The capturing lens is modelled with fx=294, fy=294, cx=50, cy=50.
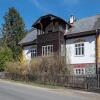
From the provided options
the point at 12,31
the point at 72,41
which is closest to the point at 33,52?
the point at 72,41

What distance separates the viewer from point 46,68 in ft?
111

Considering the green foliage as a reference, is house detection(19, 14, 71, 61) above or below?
above

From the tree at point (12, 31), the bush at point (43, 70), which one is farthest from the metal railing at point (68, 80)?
the tree at point (12, 31)

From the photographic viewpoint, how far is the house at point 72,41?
3622 centimetres

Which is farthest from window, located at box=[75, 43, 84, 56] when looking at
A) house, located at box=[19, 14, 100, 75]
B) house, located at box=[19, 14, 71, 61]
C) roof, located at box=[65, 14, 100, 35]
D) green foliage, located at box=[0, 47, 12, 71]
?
green foliage, located at box=[0, 47, 12, 71]

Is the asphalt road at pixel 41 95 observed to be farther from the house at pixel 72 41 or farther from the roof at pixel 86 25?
the roof at pixel 86 25

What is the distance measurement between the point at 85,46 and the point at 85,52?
2.49 ft

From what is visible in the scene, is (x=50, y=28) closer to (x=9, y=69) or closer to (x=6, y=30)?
(x=9, y=69)

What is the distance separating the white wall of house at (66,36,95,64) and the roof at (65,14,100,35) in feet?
3.76

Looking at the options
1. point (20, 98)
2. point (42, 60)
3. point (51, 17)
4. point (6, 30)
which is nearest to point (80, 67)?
point (42, 60)

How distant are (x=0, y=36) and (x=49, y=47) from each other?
29722 millimetres

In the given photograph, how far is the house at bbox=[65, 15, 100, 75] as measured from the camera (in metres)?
35.8

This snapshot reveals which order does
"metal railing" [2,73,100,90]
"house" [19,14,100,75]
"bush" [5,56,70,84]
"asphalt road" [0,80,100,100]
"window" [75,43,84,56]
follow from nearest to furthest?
"asphalt road" [0,80,100,100] → "metal railing" [2,73,100,90] → "bush" [5,56,70,84] → "house" [19,14,100,75] → "window" [75,43,84,56]

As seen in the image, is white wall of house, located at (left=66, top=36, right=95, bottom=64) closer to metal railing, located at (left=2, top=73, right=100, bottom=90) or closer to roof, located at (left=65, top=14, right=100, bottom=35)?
roof, located at (left=65, top=14, right=100, bottom=35)
